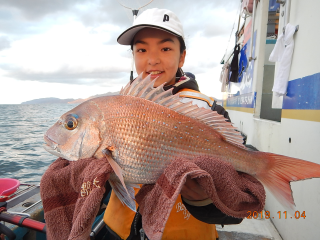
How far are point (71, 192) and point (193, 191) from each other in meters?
0.93

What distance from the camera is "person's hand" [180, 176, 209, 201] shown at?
1.34m

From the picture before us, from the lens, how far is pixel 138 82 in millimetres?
1611

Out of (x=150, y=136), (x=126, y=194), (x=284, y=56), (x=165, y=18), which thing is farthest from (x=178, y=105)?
(x=284, y=56)

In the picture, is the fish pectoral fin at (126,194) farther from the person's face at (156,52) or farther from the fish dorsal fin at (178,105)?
the person's face at (156,52)

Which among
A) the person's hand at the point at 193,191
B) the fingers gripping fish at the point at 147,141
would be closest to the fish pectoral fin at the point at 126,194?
the fingers gripping fish at the point at 147,141

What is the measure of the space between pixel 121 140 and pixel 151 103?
1.20ft

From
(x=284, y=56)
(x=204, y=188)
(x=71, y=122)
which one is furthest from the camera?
(x=284, y=56)

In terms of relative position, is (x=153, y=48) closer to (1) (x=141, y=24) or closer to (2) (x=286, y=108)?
(1) (x=141, y=24)

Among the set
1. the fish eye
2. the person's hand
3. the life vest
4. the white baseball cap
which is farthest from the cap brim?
the life vest

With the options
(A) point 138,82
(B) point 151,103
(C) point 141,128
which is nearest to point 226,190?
(C) point 141,128

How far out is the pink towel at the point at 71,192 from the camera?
1.23 m

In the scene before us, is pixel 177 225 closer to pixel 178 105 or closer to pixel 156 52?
pixel 178 105

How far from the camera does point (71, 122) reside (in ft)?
4.96

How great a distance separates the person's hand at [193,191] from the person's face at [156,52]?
1005mm
